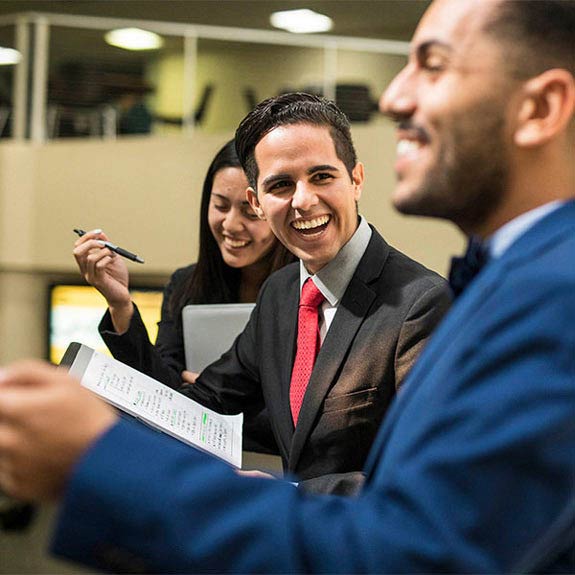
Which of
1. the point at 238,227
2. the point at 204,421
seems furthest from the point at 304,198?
the point at 238,227

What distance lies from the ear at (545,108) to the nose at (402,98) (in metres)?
0.11

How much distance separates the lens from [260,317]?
6.99 ft

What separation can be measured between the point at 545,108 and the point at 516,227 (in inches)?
4.6

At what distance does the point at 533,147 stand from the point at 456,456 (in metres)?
0.32

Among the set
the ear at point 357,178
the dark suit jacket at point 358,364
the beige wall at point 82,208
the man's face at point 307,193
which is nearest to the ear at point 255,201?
the man's face at point 307,193

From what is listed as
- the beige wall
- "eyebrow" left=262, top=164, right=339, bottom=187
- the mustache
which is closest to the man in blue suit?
the mustache

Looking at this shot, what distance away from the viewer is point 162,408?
5.27ft

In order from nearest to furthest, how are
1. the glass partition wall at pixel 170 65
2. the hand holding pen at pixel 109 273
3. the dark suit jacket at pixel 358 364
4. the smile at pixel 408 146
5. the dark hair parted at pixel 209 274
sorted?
1. the smile at pixel 408 146
2. the dark suit jacket at pixel 358 364
3. the hand holding pen at pixel 109 273
4. the dark hair parted at pixel 209 274
5. the glass partition wall at pixel 170 65

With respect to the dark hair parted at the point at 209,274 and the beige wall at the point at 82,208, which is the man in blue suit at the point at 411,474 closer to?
the dark hair parted at the point at 209,274

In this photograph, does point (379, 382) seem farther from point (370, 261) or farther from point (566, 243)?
point (566, 243)

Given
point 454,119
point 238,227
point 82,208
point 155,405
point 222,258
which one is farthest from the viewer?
point 82,208

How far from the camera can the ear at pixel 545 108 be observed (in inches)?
34.3

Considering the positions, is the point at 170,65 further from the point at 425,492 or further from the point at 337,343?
the point at 425,492

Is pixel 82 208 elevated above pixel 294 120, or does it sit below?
below
